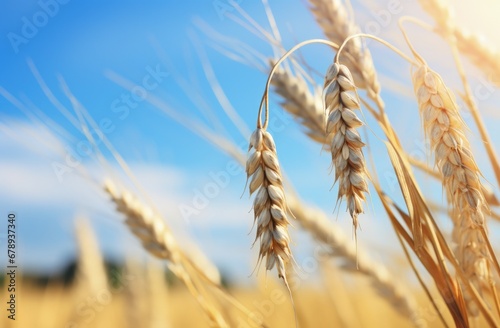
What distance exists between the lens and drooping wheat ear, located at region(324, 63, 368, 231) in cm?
74

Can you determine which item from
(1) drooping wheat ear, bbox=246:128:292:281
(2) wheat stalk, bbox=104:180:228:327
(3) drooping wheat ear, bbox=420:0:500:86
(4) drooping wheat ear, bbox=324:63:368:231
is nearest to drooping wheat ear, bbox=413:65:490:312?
(4) drooping wheat ear, bbox=324:63:368:231

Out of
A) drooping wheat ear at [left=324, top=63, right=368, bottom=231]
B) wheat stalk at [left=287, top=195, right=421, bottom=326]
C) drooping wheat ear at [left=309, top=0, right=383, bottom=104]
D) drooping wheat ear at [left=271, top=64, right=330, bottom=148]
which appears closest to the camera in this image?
drooping wheat ear at [left=324, top=63, right=368, bottom=231]

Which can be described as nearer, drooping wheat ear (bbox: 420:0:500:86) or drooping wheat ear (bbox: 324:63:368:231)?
drooping wheat ear (bbox: 324:63:368:231)

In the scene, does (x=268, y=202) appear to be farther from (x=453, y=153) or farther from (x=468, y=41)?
(x=468, y=41)

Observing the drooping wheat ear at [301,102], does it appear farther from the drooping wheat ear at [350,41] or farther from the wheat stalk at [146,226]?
the wheat stalk at [146,226]

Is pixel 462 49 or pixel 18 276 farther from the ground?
pixel 18 276

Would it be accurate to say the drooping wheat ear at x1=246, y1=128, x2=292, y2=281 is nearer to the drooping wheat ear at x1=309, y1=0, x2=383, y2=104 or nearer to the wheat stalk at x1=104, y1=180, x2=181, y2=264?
the drooping wheat ear at x1=309, y1=0, x2=383, y2=104

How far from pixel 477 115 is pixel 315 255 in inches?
36.9

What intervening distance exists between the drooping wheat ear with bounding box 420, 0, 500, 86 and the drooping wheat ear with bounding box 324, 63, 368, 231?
2.27 ft

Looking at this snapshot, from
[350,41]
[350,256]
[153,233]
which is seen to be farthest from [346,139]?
[350,256]

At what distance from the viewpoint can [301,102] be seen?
4.30 ft

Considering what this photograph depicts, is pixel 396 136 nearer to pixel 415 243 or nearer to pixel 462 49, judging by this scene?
pixel 415 243

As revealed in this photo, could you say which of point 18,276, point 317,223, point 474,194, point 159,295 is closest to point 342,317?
point 317,223

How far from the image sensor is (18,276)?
6.49 feet
